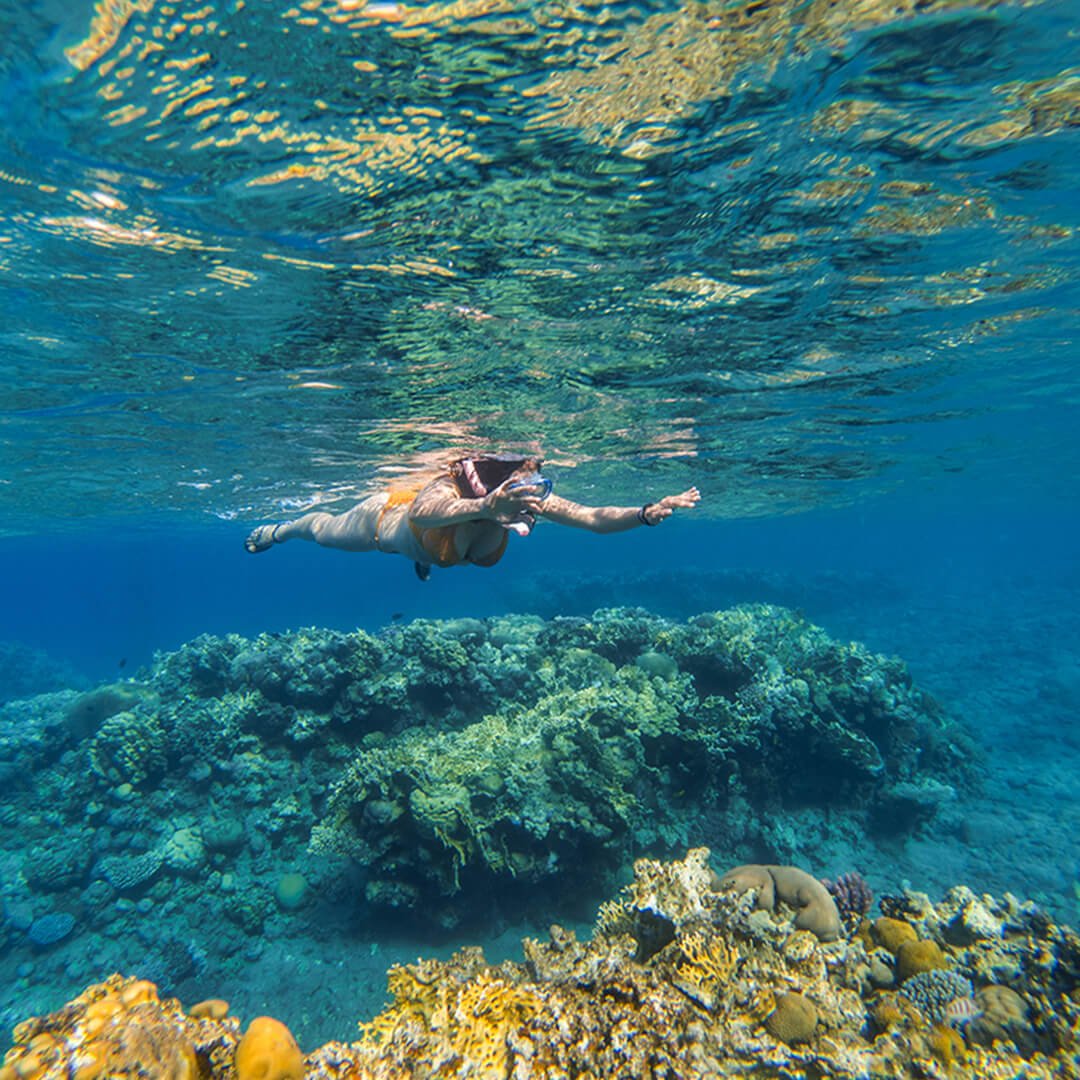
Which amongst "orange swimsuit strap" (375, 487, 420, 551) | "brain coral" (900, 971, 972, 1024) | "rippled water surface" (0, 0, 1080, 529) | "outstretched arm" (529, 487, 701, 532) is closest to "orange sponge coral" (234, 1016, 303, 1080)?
"outstretched arm" (529, 487, 701, 532)

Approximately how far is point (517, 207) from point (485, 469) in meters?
3.33

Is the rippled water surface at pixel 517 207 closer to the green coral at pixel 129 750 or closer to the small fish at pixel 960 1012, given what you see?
the green coral at pixel 129 750

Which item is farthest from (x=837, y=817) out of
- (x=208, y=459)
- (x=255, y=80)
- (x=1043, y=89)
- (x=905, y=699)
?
(x=208, y=459)

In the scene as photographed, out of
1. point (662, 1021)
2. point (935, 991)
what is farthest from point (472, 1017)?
point (935, 991)

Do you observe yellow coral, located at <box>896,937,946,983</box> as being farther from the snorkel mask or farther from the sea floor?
the sea floor

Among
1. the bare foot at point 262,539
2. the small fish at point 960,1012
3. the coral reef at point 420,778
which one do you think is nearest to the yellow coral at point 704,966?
the small fish at point 960,1012

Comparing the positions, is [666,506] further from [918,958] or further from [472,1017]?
[918,958]

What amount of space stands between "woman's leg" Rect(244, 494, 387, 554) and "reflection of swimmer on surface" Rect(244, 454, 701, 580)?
17 millimetres

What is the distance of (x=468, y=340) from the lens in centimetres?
1030

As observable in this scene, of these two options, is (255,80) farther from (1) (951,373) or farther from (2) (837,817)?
(1) (951,373)

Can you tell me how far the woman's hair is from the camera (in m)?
6.17

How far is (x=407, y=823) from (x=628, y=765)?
3748 millimetres

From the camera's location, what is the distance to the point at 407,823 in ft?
28.4

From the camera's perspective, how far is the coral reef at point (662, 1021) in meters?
3.28
